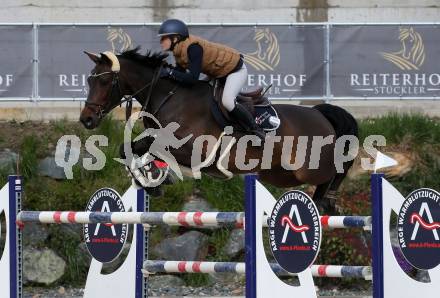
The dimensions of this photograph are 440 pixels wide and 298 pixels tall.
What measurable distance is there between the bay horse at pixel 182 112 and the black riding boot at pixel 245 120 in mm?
93

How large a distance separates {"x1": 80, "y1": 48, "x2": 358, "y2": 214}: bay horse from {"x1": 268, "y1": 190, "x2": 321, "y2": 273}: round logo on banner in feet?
6.35

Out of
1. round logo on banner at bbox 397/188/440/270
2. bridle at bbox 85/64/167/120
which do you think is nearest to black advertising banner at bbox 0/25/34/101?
bridle at bbox 85/64/167/120

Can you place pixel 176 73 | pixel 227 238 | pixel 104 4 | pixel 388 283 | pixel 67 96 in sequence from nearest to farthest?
1. pixel 388 283
2. pixel 176 73
3. pixel 227 238
4. pixel 67 96
5. pixel 104 4

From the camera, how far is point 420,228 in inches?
249

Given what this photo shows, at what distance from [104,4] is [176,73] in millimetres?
5006

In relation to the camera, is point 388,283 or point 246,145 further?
point 246,145

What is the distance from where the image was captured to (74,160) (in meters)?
10.8

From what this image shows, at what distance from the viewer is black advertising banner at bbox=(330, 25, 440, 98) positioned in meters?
11.7

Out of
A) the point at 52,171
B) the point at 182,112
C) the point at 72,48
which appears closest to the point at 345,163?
the point at 182,112

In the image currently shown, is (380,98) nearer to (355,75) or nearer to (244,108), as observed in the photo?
(355,75)

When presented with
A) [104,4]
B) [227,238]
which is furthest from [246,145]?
[104,4]

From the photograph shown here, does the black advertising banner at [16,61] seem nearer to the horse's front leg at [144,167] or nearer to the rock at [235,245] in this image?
the rock at [235,245]

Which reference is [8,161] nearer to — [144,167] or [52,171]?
[52,171]

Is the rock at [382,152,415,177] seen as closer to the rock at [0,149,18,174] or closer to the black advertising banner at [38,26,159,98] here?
the black advertising banner at [38,26,159,98]
